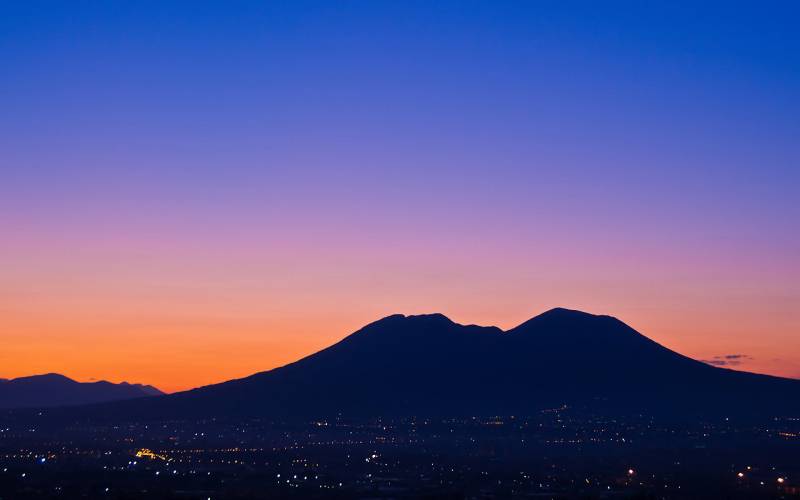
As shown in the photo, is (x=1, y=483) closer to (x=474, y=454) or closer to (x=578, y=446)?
(x=474, y=454)

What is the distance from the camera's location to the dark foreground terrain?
336ft

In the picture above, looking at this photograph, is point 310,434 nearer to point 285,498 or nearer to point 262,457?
point 262,457

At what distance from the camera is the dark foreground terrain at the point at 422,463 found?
10231 centimetres

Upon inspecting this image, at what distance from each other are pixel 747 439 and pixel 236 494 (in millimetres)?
106100

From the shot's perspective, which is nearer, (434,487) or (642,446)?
(434,487)

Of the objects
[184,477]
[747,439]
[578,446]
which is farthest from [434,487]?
[747,439]

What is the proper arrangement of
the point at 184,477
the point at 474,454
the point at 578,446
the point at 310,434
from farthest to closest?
the point at 310,434
the point at 578,446
the point at 474,454
the point at 184,477

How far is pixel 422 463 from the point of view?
140 metres

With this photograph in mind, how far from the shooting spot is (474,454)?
157 m

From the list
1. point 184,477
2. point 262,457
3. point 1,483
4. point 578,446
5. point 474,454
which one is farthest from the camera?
point 578,446

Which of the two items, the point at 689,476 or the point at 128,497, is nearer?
the point at 128,497

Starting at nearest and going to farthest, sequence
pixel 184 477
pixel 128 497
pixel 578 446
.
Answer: pixel 128 497
pixel 184 477
pixel 578 446

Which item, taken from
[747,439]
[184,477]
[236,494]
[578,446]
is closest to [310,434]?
[578,446]

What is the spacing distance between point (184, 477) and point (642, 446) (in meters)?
79.9
